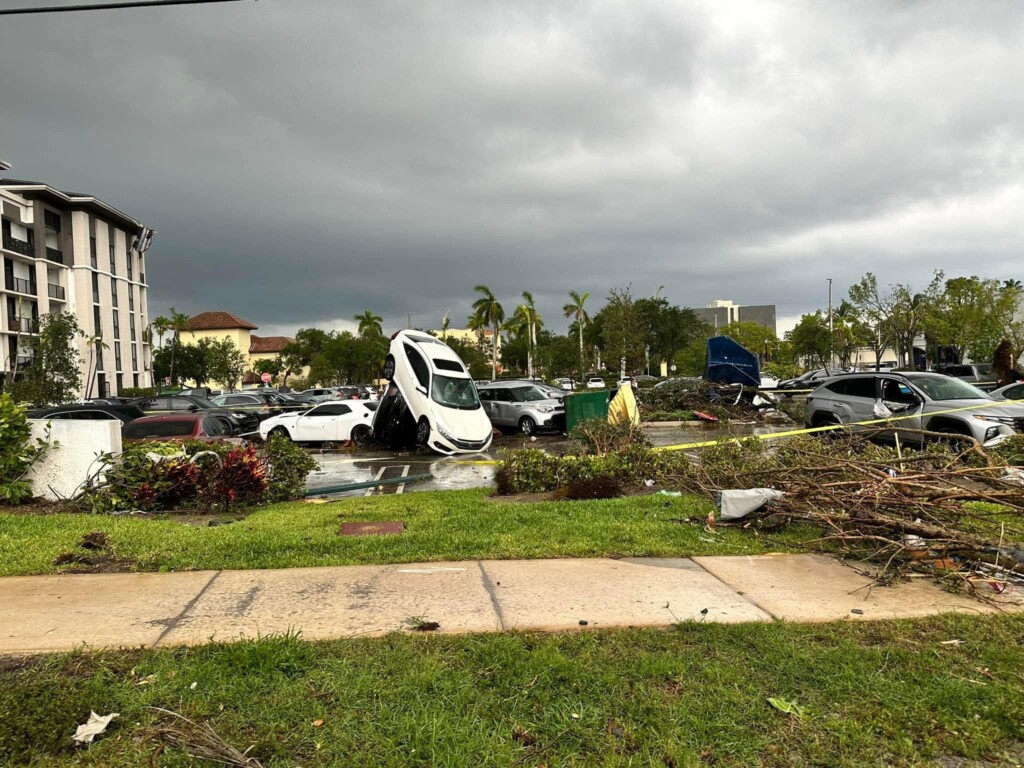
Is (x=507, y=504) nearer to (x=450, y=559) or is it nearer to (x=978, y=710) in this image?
(x=450, y=559)

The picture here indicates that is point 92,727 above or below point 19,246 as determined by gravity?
below

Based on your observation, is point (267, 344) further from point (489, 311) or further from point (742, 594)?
point (742, 594)

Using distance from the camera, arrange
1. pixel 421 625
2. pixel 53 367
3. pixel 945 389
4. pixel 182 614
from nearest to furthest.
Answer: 1. pixel 421 625
2. pixel 182 614
3. pixel 945 389
4. pixel 53 367

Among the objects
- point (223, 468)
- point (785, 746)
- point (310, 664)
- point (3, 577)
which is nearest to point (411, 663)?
point (310, 664)

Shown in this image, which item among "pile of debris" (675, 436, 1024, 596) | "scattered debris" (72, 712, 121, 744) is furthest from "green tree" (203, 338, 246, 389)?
"scattered debris" (72, 712, 121, 744)

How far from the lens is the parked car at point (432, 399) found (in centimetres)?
1689

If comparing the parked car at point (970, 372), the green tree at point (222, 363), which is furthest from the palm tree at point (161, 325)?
the parked car at point (970, 372)

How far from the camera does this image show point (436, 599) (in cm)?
487

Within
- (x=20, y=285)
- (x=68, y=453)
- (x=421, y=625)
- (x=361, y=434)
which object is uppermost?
(x=20, y=285)

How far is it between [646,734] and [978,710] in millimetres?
1657

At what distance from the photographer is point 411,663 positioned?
3.73 metres

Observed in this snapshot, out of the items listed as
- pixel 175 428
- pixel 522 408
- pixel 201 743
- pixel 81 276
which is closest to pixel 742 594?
pixel 201 743

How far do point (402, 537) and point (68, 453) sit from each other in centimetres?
519

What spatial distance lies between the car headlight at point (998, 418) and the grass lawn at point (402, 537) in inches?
259
